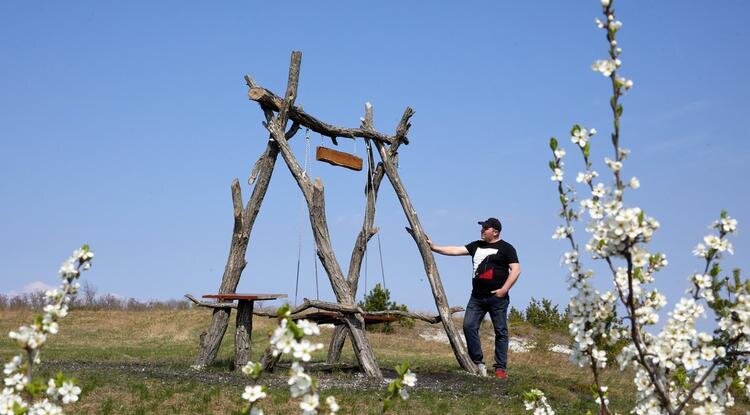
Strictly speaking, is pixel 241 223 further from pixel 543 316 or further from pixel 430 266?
pixel 543 316

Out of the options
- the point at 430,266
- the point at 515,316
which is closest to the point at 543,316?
the point at 515,316

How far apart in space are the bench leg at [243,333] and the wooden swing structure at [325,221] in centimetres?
29

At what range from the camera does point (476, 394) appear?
9.82 m

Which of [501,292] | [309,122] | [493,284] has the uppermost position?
[309,122]

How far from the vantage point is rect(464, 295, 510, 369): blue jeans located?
11.5 meters

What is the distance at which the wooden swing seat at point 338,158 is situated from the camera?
470 inches

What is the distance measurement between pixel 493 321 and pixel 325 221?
2736 mm

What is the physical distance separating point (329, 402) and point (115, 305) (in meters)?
27.1

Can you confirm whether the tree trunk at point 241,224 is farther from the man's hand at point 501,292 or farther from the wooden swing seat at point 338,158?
the man's hand at point 501,292

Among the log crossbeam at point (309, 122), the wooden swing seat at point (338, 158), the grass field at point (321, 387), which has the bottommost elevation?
the grass field at point (321, 387)

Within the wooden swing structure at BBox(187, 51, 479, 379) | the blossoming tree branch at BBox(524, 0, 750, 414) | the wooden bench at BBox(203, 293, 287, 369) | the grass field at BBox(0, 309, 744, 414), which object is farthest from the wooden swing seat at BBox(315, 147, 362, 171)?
the blossoming tree branch at BBox(524, 0, 750, 414)

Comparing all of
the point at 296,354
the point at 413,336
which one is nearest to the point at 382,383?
the point at 296,354

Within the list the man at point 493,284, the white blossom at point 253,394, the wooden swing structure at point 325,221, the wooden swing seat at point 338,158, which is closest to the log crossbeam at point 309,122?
the wooden swing structure at point 325,221

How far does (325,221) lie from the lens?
11430mm
